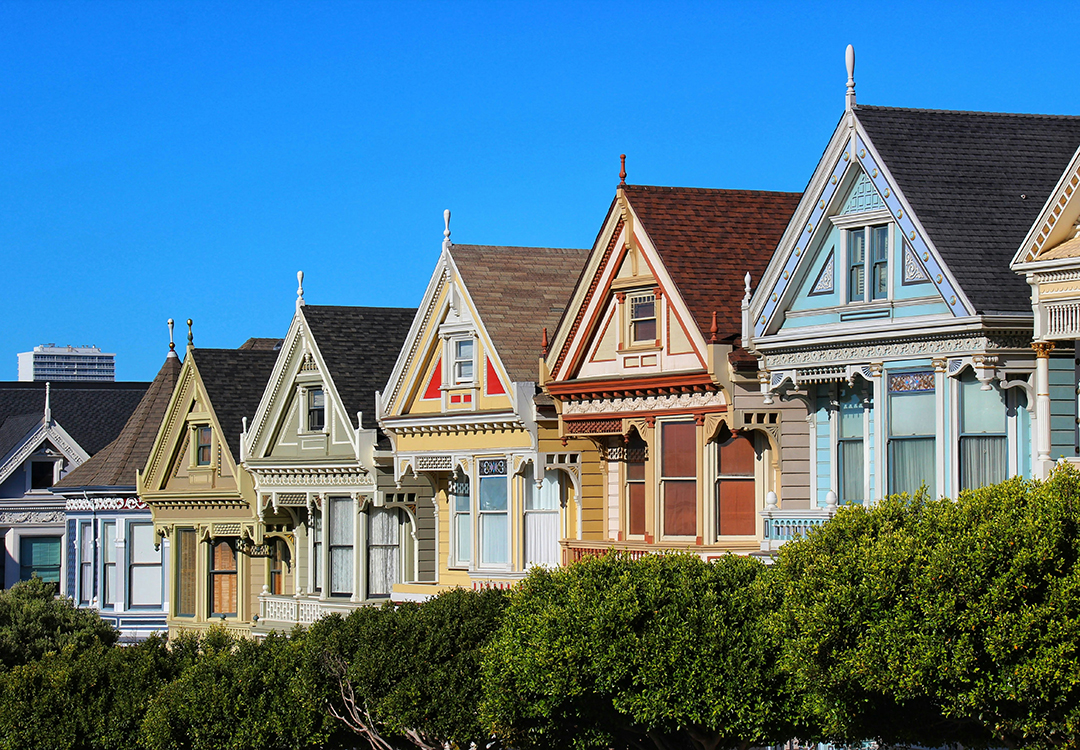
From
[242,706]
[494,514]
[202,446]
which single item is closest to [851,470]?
[494,514]

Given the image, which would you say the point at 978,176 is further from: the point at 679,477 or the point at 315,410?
the point at 315,410

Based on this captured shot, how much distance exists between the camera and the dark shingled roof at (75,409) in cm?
5984

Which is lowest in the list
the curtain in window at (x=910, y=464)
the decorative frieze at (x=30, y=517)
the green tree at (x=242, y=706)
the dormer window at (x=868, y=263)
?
the green tree at (x=242, y=706)

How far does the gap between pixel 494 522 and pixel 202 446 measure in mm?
13208

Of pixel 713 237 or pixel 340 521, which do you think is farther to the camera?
pixel 340 521

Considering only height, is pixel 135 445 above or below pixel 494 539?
above

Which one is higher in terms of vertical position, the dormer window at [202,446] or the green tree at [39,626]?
the dormer window at [202,446]

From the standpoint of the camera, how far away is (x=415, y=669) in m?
30.8

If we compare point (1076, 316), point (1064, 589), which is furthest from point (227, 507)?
point (1064, 589)

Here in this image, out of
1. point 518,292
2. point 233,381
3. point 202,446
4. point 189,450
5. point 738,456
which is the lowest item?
point 738,456

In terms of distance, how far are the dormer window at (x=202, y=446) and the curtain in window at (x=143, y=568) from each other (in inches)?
152

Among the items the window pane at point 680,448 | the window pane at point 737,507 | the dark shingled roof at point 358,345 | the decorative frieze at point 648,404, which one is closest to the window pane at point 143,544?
the dark shingled roof at point 358,345

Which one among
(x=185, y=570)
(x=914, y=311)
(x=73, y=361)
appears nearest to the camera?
(x=914, y=311)

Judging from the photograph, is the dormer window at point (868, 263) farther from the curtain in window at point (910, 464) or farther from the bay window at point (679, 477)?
the bay window at point (679, 477)
